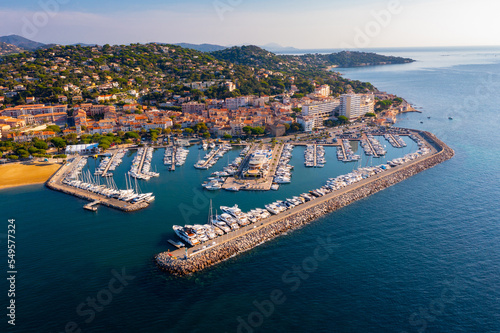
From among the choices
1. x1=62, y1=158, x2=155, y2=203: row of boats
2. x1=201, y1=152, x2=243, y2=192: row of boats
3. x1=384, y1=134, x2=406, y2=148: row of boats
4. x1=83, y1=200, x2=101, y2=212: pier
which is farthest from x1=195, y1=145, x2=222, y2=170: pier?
x1=384, y1=134, x2=406, y2=148: row of boats

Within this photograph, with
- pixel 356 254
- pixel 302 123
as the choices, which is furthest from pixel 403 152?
pixel 356 254

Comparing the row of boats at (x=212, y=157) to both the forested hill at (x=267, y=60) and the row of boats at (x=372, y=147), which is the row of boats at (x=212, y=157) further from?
the forested hill at (x=267, y=60)

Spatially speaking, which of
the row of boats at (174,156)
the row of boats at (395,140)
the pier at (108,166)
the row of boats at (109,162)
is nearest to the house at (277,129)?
the row of boats at (174,156)

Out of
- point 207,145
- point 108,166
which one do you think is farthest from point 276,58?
point 108,166

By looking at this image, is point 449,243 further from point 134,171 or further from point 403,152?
point 134,171

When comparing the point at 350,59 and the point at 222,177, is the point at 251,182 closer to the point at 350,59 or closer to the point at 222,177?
the point at 222,177

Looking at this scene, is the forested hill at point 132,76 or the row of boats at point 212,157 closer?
the row of boats at point 212,157

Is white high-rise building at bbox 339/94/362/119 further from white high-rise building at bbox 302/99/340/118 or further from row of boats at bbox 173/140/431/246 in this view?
row of boats at bbox 173/140/431/246
